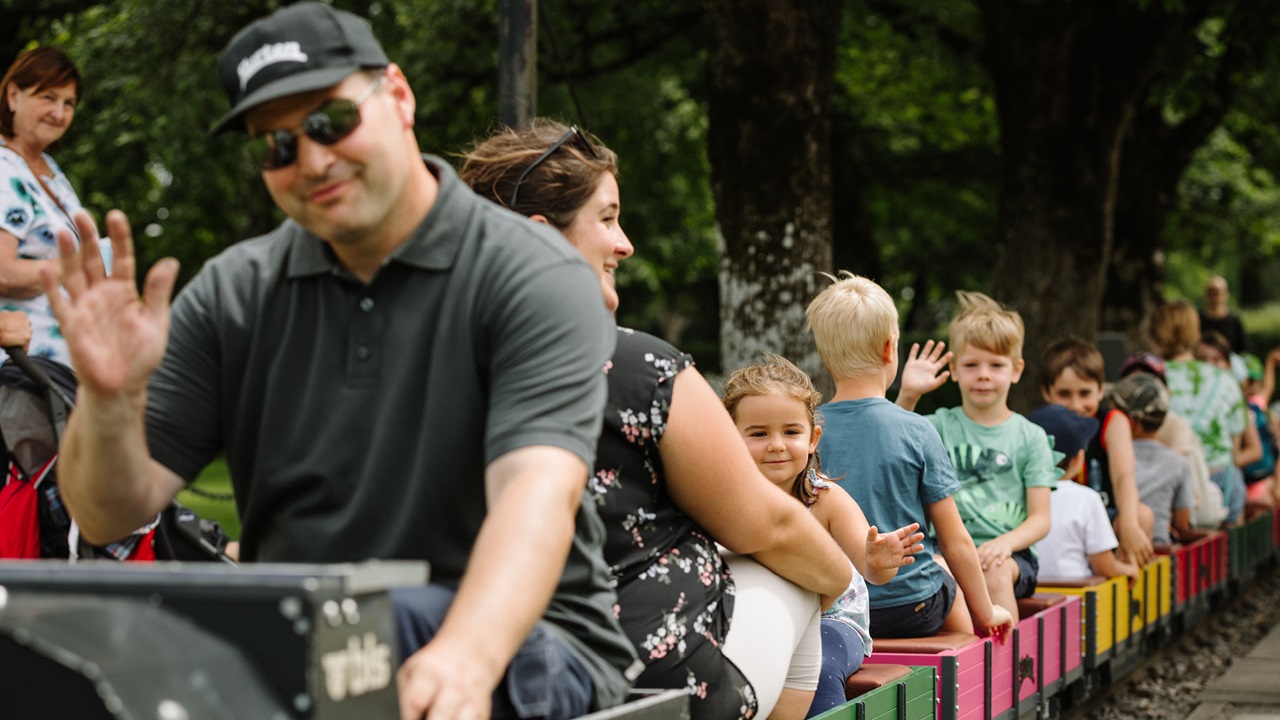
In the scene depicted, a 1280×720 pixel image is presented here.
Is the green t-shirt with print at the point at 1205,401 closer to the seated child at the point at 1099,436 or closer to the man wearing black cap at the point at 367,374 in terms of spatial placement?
the seated child at the point at 1099,436

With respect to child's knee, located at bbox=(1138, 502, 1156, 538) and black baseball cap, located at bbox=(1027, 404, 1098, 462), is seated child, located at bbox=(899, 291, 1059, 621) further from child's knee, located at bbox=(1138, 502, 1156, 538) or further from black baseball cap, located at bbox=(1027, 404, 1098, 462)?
child's knee, located at bbox=(1138, 502, 1156, 538)

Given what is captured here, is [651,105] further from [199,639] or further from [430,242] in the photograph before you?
[199,639]

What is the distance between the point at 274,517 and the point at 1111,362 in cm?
942

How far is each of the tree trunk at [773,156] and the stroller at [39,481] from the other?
5006mm

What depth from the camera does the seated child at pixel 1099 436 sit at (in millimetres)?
7684

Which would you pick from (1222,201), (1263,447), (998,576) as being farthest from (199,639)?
(1222,201)

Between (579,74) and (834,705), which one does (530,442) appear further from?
(579,74)

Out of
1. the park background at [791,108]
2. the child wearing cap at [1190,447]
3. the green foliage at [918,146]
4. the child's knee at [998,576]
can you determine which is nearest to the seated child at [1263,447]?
the park background at [791,108]

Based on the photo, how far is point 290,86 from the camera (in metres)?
2.40

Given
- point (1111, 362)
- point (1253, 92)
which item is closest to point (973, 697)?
point (1111, 362)

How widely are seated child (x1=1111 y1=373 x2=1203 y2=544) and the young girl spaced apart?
470 cm

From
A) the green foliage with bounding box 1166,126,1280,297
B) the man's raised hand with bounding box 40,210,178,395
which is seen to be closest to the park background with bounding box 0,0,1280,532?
the green foliage with bounding box 1166,126,1280,297

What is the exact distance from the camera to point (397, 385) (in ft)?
8.22

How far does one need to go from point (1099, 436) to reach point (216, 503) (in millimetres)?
12973
